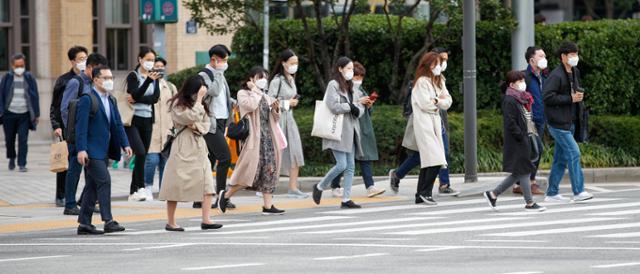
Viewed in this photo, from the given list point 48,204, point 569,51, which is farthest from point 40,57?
point 569,51

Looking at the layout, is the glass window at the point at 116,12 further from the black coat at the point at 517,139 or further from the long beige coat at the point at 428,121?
the black coat at the point at 517,139

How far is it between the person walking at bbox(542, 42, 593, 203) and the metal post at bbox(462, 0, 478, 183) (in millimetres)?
2203

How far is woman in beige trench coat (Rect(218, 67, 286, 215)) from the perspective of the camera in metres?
18.2

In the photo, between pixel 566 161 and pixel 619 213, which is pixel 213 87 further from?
pixel 619 213

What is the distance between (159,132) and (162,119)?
0.22 meters

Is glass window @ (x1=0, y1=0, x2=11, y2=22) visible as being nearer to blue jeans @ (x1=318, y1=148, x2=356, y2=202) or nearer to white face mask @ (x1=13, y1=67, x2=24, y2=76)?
white face mask @ (x1=13, y1=67, x2=24, y2=76)

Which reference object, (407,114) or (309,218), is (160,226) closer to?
(309,218)

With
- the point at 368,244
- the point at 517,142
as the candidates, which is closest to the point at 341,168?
the point at 517,142

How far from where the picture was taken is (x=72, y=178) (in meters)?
18.1

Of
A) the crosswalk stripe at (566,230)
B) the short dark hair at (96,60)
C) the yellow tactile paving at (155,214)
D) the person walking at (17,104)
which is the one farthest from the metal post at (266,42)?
the crosswalk stripe at (566,230)

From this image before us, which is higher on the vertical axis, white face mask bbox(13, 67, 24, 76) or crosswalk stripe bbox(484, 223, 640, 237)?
white face mask bbox(13, 67, 24, 76)

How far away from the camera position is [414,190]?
2105 centimetres

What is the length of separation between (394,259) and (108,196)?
12.7 ft

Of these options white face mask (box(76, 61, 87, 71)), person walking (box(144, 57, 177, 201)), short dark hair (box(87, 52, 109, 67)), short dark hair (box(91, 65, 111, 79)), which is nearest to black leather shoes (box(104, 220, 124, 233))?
short dark hair (box(91, 65, 111, 79))
